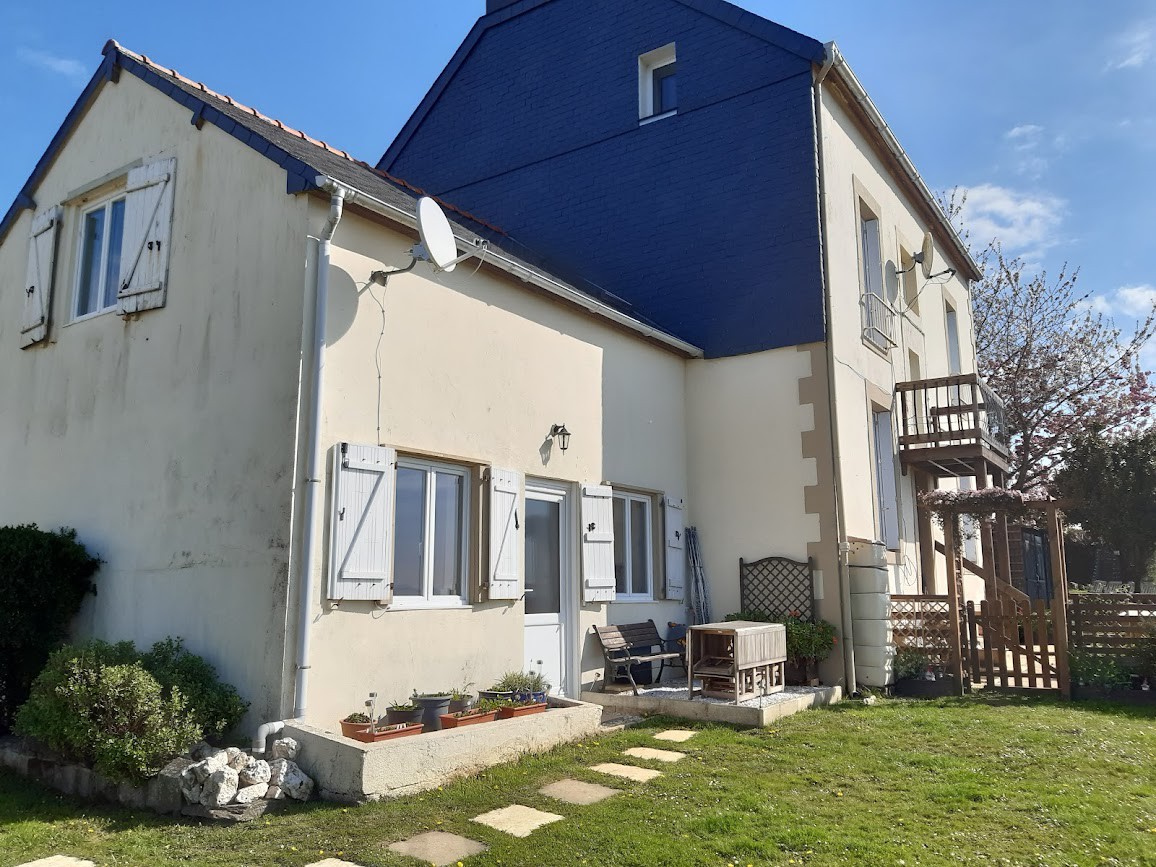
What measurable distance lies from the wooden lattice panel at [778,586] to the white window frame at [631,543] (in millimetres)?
1153

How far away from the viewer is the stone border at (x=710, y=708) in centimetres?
767

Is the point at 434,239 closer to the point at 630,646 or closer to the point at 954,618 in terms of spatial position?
the point at 630,646

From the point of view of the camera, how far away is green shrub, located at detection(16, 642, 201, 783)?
530 centimetres

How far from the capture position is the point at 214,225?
23.9 feet

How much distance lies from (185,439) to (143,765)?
104 inches

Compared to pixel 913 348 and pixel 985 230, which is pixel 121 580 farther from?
pixel 985 230

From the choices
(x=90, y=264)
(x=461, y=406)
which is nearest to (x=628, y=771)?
(x=461, y=406)

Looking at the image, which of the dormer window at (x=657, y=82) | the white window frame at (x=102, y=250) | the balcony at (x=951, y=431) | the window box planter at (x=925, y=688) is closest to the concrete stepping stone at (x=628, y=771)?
the window box planter at (x=925, y=688)

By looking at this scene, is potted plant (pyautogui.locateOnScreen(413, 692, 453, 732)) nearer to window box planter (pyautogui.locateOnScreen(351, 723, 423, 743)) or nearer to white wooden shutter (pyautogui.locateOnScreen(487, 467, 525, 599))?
window box planter (pyautogui.locateOnScreen(351, 723, 423, 743))

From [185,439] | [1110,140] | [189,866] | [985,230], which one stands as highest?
[985,230]

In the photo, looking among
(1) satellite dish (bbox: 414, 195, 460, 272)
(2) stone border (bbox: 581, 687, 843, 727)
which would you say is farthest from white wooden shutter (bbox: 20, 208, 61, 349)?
(2) stone border (bbox: 581, 687, 843, 727)

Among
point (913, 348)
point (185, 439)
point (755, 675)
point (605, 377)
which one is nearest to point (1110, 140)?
point (913, 348)

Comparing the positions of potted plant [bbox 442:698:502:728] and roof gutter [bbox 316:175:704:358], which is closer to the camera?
potted plant [bbox 442:698:502:728]

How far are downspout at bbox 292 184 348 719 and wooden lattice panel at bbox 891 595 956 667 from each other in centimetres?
699
